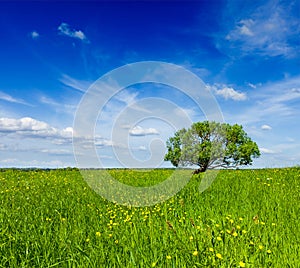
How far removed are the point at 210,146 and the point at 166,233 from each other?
3152 centimetres

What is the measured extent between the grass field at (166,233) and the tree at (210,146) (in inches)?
951

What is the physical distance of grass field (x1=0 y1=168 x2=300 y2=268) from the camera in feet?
15.2

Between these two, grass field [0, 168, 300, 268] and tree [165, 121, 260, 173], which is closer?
grass field [0, 168, 300, 268]

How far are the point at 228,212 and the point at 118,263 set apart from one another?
11.1 feet

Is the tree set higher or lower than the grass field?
higher

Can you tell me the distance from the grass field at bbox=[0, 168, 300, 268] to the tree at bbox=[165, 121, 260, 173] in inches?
951

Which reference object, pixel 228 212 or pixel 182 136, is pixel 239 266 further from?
pixel 182 136

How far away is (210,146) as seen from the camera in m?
36.5

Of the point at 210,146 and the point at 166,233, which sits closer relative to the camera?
the point at 166,233

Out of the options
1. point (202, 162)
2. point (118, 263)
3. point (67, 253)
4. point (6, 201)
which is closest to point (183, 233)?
point (118, 263)

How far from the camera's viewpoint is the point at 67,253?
5.21 metres

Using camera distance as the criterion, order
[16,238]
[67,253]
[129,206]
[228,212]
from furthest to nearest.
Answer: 1. [129,206]
2. [228,212]
3. [16,238]
4. [67,253]

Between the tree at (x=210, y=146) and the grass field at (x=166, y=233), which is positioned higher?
the tree at (x=210, y=146)

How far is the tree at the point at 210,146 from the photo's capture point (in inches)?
1373
